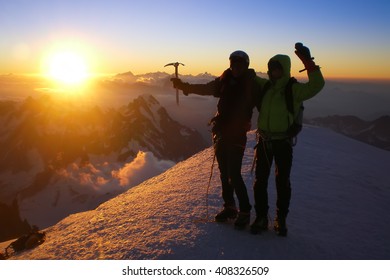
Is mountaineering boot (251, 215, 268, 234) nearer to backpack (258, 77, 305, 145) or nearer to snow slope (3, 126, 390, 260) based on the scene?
snow slope (3, 126, 390, 260)

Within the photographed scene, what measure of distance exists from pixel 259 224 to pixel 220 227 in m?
0.84

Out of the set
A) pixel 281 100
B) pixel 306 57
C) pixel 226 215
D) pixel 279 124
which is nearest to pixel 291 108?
pixel 281 100

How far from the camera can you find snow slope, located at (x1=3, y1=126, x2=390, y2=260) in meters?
6.71

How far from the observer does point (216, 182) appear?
10.9 meters

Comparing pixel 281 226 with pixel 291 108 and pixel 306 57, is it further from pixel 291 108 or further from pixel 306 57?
pixel 306 57

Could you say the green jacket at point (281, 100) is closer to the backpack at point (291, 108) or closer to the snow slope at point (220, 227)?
the backpack at point (291, 108)

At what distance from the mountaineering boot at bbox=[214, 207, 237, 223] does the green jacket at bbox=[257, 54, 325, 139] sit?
1880mm

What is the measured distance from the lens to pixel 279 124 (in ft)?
22.1

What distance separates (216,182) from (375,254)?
197 inches

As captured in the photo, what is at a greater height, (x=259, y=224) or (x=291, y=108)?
(x=291, y=108)
